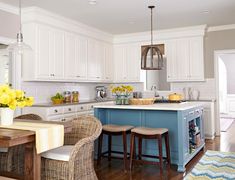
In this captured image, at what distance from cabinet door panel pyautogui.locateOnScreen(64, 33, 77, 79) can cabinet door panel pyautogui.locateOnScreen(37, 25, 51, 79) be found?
53cm

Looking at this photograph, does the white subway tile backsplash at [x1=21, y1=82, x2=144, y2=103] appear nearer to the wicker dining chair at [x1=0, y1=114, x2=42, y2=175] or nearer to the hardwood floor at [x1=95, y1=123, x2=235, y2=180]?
the hardwood floor at [x1=95, y1=123, x2=235, y2=180]

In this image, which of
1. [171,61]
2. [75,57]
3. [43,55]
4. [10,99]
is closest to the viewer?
[10,99]

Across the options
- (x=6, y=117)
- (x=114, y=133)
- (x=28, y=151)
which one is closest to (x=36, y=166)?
(x=28, y=151)

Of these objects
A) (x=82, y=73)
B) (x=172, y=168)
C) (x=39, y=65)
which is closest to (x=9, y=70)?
(x=39, y=65)

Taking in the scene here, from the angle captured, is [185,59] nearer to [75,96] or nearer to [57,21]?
[75,96]

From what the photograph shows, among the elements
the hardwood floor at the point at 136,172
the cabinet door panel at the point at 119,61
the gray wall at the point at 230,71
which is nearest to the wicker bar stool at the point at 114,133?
the hardwood floor at the point at 136,172

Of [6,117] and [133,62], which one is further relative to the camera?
[133,62]

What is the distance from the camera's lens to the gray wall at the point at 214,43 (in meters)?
6.20

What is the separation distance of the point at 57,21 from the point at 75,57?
910mm

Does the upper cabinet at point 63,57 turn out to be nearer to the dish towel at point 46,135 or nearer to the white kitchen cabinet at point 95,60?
the white kitchen cabinet at point 95,60

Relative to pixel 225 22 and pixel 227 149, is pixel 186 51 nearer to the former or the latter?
pixel 225 22

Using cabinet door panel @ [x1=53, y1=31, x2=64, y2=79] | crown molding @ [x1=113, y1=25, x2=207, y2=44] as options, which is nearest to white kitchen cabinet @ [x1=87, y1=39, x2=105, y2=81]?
crown molding @ [x1=113, y1=25, x2=207, y2=44]

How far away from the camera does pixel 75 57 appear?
18.7 feet

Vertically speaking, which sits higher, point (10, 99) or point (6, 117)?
point (10, 99)
